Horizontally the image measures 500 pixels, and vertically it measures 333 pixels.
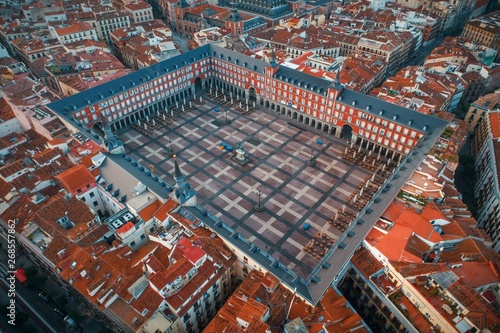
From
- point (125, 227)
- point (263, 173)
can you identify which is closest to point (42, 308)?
point (125, 227)

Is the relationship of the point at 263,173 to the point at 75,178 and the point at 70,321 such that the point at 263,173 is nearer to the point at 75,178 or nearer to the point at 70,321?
the point at 75,178

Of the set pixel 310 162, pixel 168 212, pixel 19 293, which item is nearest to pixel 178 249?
pixel 168 212

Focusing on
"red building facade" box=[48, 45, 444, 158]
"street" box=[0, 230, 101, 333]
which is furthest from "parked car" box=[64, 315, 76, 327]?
"red building facade" box=[48, 45, 444, 158]

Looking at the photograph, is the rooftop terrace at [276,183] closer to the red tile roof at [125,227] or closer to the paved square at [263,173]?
the paved square at [263,173]

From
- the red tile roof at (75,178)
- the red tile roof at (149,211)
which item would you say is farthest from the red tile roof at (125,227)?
the red tile roof at (75,178)

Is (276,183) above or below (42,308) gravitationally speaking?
above

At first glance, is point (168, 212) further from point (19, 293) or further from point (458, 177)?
point (458, 177)

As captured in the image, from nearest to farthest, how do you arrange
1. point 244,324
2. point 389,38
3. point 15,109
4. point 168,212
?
1. point 244,324
2. point 168,212
3. point 15,109
4. point 389,38
